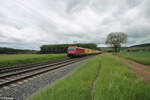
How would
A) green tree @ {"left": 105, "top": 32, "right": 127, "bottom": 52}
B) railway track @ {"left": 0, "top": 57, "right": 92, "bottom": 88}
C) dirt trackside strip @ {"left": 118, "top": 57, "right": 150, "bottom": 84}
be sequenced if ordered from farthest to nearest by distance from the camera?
green tree @ {"left": 105, "top": 32, "right": 127, "bottom": 52} < dirt trackside strip @ {"left": 118, "top": 57, "right": 150, "bottom": 84} < railway track @ {"left": 0, "top": 57, "right": 92, "bottom": 88}

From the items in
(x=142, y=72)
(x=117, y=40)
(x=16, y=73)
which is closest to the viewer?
(x=16, y=73)

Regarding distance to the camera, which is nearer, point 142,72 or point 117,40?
point 142,72

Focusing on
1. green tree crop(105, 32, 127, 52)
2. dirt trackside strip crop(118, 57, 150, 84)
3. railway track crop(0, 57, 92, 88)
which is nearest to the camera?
railway track crop(0, 57, 92, 88)

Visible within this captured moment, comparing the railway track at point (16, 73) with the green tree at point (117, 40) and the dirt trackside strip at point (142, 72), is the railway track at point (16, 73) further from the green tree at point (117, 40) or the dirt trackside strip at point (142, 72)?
the green tree at point (117, 40)

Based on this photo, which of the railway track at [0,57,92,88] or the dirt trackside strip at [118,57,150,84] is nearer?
the railway track at [0,57,92,88]

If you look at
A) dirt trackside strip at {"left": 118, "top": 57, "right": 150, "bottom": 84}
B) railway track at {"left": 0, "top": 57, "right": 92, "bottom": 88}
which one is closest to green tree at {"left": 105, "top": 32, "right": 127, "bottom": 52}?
dirt trackside strip at {"left": 118, "top": 57, "right": 150, "bottom": 84}

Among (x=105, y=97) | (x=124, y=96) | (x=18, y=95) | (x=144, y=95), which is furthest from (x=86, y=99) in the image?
(x=18, y=95)

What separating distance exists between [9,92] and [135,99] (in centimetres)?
605

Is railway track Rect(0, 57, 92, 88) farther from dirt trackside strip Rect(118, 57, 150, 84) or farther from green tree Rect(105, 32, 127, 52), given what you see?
green tree Rect(105, 32, 127, 52)

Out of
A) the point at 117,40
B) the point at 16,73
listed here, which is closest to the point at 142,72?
the point at 16,73

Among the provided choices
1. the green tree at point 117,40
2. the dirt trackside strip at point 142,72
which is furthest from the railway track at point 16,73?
the green tree at point 117,40

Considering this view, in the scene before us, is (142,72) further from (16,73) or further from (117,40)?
(117,40)

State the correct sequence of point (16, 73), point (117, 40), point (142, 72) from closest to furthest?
point (16, 73) < point (142, 72) < point (117, 40)

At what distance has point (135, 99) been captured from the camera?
2.98m
